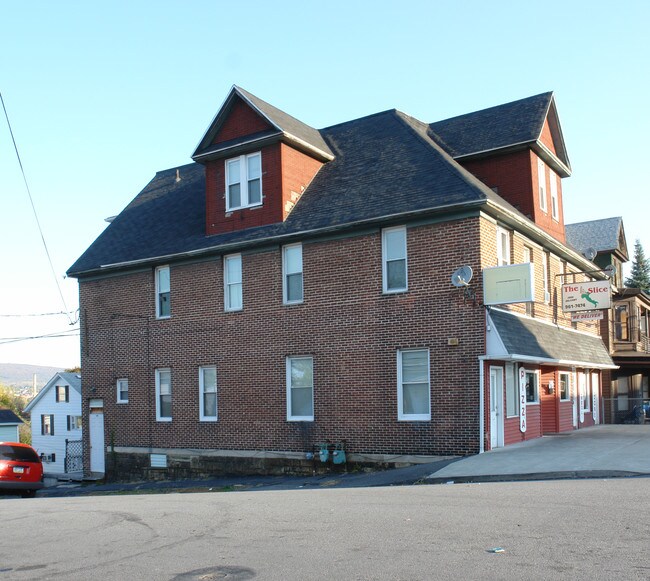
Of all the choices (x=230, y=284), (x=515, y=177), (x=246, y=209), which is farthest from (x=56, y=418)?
(x=515, y=177)

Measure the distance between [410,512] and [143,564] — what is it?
409 cm

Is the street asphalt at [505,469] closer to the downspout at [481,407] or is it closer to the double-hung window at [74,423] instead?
the downspout at [481,407]

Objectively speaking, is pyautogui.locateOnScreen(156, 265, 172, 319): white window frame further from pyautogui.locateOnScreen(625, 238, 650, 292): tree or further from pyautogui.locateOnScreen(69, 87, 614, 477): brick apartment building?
pyautogui.locateOnScreen(625, 238, 650, 292): tree

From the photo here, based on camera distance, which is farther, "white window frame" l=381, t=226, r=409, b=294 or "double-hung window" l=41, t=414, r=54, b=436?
"double-hung window" l=41, t=414, r=54, b=436

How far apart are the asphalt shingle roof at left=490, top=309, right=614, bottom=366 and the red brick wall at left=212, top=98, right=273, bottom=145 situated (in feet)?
30.3

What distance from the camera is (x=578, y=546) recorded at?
8.17 metres

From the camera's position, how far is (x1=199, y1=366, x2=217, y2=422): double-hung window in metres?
24.1

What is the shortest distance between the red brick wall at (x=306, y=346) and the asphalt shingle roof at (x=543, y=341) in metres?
0.86

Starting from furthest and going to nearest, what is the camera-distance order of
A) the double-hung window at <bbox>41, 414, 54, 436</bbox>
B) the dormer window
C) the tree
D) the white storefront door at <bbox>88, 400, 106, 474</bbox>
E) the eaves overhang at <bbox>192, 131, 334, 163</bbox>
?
the tree, the double-hung window at <bbox>41, 414, 54, 436</bbox>, the white storefront door at <bbox>88, 400, 106, 474</bbox>, the dormer window, the eaves overhang at <bbox>192, 131, 334, 163</bbox>

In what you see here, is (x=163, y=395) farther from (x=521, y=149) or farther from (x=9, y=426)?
(x=9, y=426)

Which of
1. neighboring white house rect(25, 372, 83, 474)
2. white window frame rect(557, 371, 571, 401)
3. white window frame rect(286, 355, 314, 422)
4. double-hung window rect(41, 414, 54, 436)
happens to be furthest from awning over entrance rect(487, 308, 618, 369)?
double-hung window rect(41, 414, 54, 436)

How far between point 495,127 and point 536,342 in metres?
7.26

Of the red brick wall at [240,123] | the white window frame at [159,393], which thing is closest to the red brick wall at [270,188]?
the red brick wall at [240,123]

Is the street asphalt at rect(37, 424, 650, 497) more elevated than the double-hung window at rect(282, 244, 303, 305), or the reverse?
the double-hung window at rect(282, 244, 303, 305)
